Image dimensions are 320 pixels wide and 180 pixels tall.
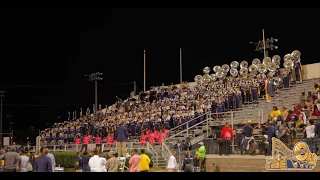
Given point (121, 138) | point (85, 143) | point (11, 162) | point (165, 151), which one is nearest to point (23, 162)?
point (11, 162)

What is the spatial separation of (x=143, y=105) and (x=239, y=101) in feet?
30.8

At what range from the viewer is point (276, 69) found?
1091 inches

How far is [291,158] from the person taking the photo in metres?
16.4

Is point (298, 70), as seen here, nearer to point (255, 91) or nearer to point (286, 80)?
point (286, 80)

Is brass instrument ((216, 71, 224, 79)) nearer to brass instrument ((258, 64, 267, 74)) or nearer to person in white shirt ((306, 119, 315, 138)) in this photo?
brass instrument ((258, 64, 267, 74))

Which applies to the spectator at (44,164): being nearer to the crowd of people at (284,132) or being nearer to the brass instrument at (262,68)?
the crowd of people at (284,132)

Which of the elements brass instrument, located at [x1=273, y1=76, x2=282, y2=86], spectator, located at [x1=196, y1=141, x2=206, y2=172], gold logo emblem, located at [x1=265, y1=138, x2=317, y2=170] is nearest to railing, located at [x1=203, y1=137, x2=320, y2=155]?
gold logo emblem, located at [x1=265, y1=138, x2=317, y2=170]

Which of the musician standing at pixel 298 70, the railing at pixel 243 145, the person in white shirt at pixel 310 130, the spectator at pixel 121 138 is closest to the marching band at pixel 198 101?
the musician standing at pixel 298 70

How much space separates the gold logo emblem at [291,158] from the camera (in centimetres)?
1611

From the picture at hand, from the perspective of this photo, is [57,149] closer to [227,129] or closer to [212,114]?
[212,114]

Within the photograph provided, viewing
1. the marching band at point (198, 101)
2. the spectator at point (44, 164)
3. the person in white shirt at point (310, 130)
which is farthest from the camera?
the marching band at point (198, 101)

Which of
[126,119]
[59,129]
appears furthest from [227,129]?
[59,129]

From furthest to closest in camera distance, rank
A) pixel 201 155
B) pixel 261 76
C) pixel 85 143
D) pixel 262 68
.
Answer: pixel 85 143
pixel 262 68
pixel 261 76
pixel 201 155

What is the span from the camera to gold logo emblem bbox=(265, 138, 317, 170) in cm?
1611
